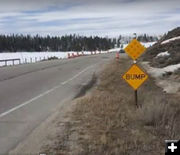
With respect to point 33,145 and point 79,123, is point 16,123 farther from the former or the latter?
point 33,145

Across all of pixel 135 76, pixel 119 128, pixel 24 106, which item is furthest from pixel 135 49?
pixel 119 128

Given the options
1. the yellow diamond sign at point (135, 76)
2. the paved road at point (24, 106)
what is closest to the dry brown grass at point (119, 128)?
the yellow diamond sign at point (135, 76)

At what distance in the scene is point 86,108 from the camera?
12391 millimetres

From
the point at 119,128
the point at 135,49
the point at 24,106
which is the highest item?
the point at 135,49

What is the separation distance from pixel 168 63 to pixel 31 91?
15947 mm

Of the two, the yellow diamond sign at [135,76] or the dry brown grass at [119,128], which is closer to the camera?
the dry brown grass at [119,128]

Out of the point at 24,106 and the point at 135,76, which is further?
the point at 24,106

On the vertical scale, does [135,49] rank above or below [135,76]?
above

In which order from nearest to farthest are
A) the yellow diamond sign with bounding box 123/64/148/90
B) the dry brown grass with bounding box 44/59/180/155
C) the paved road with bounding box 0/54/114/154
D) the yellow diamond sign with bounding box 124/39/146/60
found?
the dry brown grass with bounding box 44/59/180/155 < the paved road with bounding box 0/54/114/154 < the yellow diamond sign with bounding box 123/64/148/90 < the yellow diamond sign with bounding box 124/39/146/60

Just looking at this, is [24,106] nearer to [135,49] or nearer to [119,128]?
[135,49]

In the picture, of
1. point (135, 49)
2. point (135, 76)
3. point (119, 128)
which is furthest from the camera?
point (135, 49)

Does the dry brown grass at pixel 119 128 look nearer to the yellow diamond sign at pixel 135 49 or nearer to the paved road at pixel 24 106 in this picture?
the paved road at pixel 24 106

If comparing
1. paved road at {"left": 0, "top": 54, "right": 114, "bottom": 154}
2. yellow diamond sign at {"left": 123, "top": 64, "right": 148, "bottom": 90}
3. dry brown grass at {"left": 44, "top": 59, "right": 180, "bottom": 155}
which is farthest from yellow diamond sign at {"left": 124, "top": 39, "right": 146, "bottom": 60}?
paved road at {"left": 0, "top": 54, "right": 114, "bottom": 154}

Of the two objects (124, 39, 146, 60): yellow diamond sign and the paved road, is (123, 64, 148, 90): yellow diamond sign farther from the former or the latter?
the paved road
